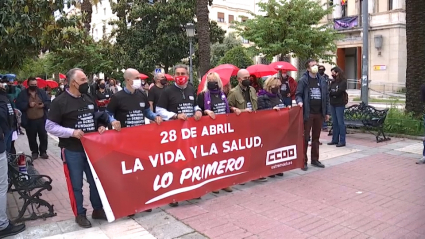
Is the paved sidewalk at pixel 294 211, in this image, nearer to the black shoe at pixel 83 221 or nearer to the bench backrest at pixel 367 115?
the black shoe at pixel 83 221

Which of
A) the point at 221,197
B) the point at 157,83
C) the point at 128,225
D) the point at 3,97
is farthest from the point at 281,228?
the point at 157,83

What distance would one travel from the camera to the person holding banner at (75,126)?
4.46 metres

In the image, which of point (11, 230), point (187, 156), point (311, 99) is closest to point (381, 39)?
point (311, 99)

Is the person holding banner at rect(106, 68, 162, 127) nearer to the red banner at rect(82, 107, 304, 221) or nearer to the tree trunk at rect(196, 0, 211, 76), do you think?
the red banner at rect(82, 107, 304, 221)

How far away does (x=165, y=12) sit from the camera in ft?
80.2

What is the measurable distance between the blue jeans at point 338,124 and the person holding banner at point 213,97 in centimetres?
420

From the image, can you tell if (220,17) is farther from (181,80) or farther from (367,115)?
(181,80)

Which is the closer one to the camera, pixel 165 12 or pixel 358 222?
pixel 358 222

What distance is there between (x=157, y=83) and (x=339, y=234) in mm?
6343

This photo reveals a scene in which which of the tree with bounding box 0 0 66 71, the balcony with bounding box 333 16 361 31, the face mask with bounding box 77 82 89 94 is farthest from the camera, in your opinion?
the balcony with bounding box 333 16 361 31

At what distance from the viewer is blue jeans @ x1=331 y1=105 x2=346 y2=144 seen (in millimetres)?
9156

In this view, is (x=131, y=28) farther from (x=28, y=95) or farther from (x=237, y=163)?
(x=237, y=163)

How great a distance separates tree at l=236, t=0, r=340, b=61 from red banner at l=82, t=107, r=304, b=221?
8.98m

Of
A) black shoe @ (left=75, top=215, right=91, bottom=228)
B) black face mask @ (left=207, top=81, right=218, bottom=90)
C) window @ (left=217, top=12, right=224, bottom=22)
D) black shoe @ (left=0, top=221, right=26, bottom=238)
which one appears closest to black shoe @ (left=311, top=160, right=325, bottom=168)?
black face mask @ (left=207, top=81, right=218, bottom=90)
